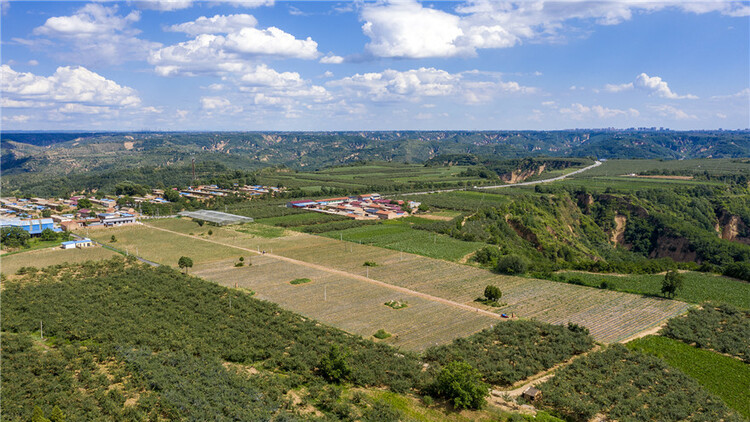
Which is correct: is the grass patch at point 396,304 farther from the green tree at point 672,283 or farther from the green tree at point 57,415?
the green tree at point 57,415

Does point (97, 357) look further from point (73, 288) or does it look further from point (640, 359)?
point (640, 359)

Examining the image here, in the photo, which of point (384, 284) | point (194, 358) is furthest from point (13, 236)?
point (384, 284)

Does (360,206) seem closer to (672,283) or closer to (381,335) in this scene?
(672,283)

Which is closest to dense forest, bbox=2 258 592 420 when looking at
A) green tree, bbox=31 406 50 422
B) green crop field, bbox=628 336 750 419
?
green tree, bbox=31 406 50 422

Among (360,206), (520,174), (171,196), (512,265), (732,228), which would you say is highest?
(520,174)

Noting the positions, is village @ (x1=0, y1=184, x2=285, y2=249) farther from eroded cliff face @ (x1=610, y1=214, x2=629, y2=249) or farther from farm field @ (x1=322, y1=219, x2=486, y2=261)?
eroded cliff face @ (x1=610, y1=214, x2=629, y2=249)
